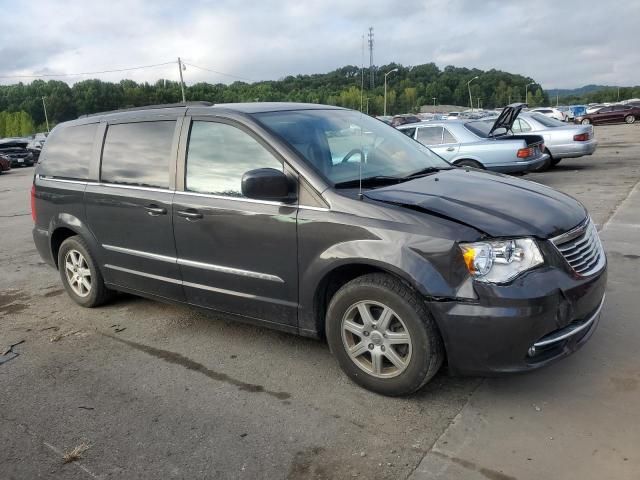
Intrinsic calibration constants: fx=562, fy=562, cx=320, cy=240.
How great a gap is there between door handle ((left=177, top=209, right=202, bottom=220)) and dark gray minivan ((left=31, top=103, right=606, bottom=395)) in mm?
16

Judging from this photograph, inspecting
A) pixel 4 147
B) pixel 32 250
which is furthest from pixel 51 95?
pixel 32 250

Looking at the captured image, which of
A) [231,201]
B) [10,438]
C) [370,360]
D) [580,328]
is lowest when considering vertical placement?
[10,438]

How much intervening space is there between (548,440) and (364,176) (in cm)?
191

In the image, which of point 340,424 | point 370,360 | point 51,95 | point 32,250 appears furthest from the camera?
point 51,95

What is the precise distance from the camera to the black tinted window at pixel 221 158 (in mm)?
3803

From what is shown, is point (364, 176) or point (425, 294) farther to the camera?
point (364, 176)

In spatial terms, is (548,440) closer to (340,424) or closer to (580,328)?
(580,328)

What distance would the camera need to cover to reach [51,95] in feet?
290

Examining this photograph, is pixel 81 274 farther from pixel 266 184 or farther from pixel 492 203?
pixel 492 203

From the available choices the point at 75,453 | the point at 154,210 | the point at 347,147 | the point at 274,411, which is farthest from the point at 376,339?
the point at 154,210

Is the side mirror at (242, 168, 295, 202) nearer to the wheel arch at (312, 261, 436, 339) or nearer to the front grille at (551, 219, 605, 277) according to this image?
the wheel arch at (312, 261, 436, 339)

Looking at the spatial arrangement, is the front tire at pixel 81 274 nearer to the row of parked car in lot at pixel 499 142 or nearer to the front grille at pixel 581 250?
the front grille at pixel 581 250

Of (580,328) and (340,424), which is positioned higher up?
(580,328)

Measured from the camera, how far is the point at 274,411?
330cm
